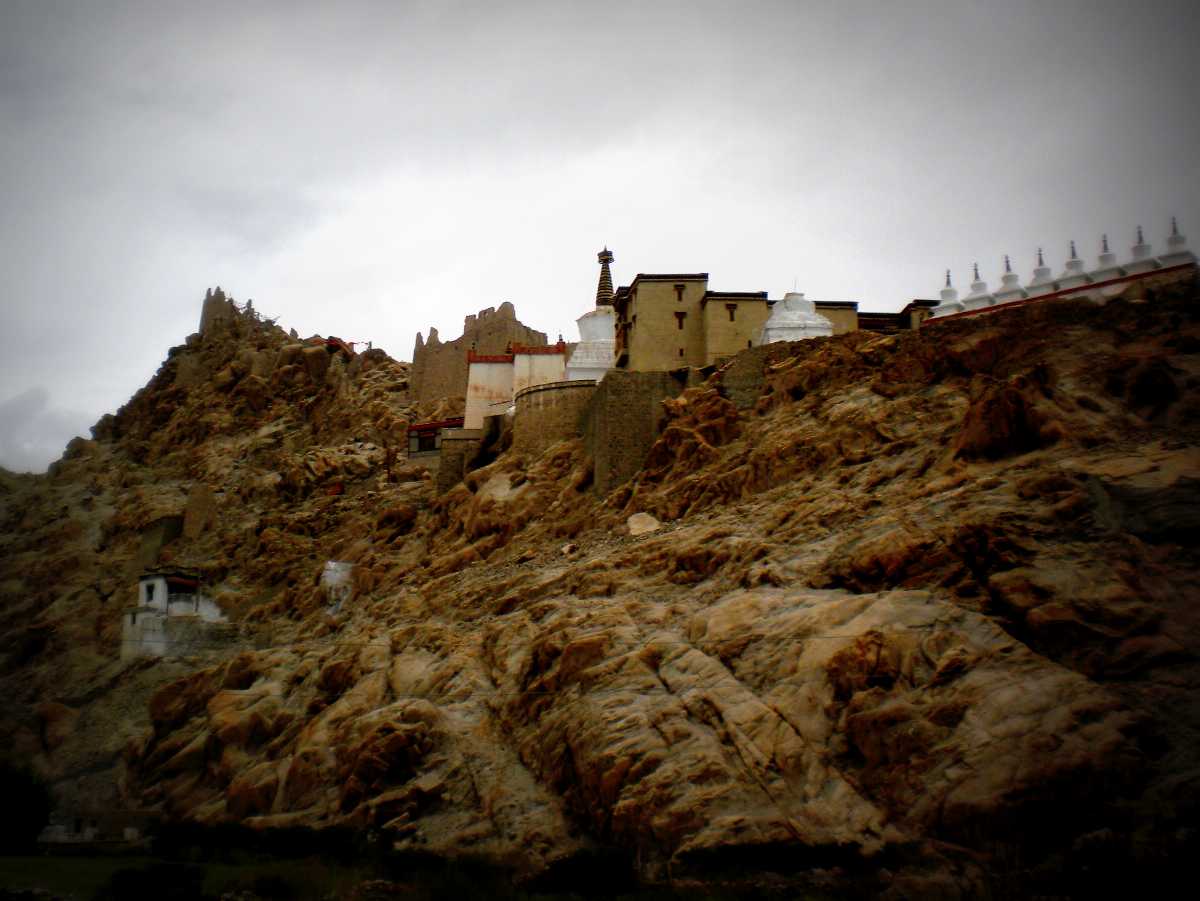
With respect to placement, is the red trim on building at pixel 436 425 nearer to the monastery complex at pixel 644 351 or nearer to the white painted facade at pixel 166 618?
the monastery complex at pixel 644 351

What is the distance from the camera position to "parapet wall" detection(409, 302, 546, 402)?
49938 millimetres

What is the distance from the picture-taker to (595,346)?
3734 cm

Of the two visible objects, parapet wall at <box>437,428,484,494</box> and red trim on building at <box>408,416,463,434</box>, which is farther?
red trim on building at <box>408,416,463,434</box>

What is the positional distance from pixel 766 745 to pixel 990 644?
3.39 m

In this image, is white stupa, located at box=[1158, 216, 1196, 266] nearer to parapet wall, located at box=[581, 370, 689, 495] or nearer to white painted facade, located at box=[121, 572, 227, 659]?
parapet wall, located at box=[581, 370, 689, 495]

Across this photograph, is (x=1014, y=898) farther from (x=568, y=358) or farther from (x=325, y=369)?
(x=325, y=369)

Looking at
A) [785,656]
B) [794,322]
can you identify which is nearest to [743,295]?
[794,322]

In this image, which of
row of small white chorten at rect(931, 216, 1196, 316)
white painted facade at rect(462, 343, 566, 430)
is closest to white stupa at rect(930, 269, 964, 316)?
row of small white chorten at rect(931, 216, 1196, 316)

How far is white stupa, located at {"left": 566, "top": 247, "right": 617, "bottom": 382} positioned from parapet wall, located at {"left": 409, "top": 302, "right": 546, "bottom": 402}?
10551 mm

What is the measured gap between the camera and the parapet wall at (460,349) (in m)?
49.9

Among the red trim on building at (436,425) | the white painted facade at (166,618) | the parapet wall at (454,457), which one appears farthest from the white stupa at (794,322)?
the white painted facade at (166,618)

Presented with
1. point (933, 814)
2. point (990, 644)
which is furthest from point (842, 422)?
point (933, 814)

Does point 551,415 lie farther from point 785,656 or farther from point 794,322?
point 785,656

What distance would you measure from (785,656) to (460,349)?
35318 mm
